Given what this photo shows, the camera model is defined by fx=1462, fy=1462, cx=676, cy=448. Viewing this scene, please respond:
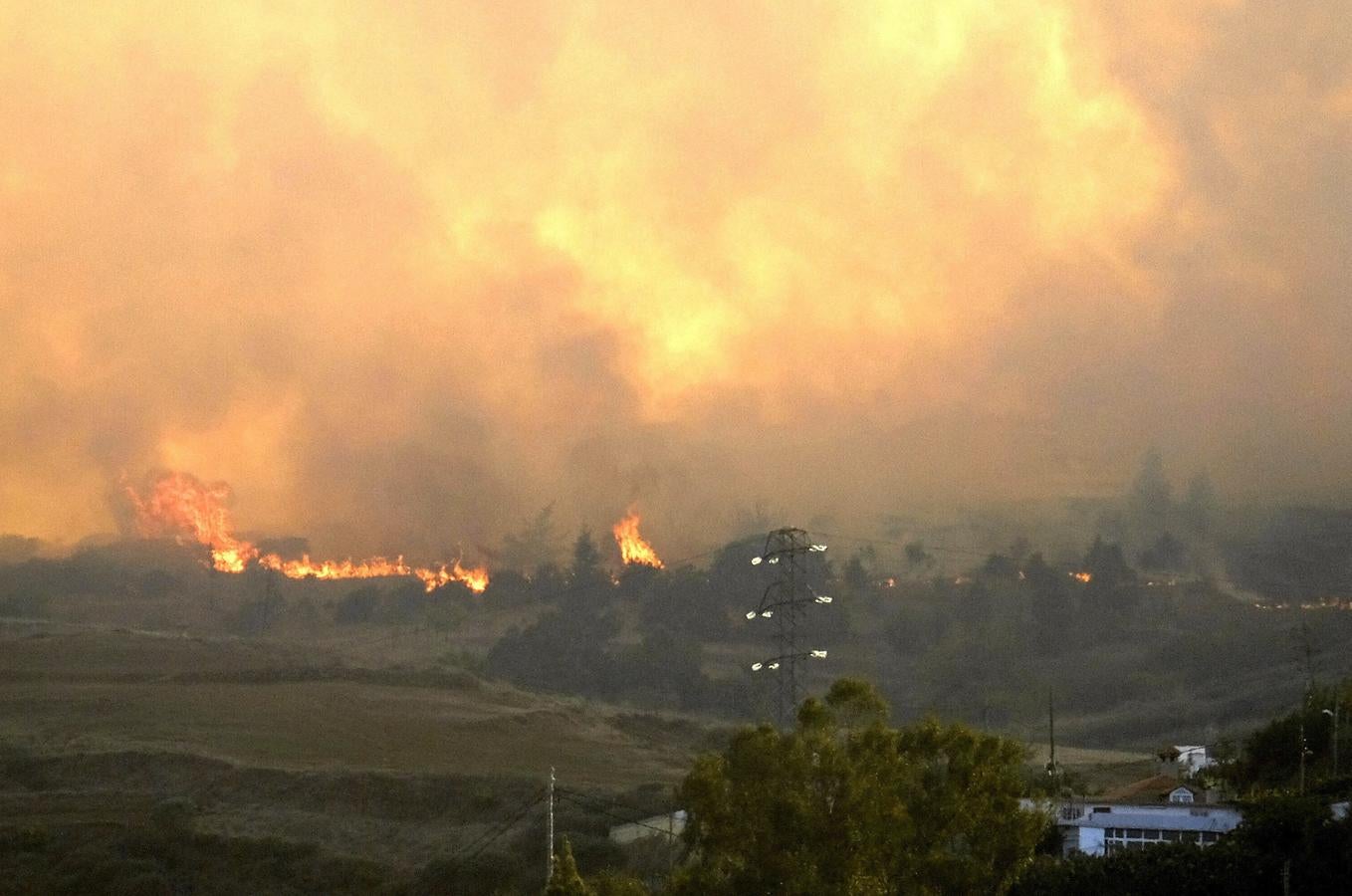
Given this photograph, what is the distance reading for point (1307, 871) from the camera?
51625mm

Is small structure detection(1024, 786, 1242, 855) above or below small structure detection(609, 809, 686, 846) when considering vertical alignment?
above

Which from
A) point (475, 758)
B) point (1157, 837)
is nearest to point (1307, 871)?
point (1157, 837)

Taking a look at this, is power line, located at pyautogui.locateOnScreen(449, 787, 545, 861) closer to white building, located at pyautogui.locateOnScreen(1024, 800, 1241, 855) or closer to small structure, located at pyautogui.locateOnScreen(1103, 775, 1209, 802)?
small structure, located at pyautogui.locateOnScreen(1103, 775, 1209, 802)

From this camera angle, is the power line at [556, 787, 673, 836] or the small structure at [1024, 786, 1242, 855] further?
the power line at [556, 787, 673, 836]

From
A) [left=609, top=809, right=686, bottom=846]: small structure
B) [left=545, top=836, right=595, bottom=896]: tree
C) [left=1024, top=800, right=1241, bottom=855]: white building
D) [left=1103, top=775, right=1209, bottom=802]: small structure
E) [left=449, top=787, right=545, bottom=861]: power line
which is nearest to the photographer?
[left=545, top=836, right=595, bottom=896]: tree

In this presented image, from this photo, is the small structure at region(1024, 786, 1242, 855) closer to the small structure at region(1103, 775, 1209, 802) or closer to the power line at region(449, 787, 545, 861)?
the small structure at region(1103, 775, 1209, 802)

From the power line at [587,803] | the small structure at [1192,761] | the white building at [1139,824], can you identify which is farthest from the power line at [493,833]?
the small structure at [1192,761]

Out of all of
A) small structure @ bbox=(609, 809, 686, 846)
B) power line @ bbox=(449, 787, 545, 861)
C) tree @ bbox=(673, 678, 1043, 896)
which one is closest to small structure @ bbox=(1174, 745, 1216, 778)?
small structure @ bbox=(609, 809, 686, 846)

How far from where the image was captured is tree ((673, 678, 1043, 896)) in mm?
47094

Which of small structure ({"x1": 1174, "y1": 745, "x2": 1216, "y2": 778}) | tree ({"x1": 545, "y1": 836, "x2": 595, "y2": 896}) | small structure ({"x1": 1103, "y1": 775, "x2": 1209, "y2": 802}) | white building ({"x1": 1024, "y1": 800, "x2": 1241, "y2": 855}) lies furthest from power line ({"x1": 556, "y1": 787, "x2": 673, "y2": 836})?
tree ({"x1": 545, "y1": 836, "x2": 595, "y2": 896})

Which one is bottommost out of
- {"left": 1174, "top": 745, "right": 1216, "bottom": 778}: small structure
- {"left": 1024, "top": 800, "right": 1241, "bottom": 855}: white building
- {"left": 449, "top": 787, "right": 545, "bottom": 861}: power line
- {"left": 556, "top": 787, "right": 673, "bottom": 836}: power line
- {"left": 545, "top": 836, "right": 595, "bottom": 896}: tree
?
{"left": 449, "top": 787, "right": 545, "bottom": 861}: power line

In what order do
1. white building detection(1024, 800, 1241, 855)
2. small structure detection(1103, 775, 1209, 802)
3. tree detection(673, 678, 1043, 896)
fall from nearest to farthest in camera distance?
tree detection(673, 678, 1043, 896), white building detection(1024, 800, 1241, 855), small structure detection(1103, 775, 1209, 802)

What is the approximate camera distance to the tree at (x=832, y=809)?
155 feet

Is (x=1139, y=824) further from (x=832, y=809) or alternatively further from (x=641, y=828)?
(x=641, y=828)
